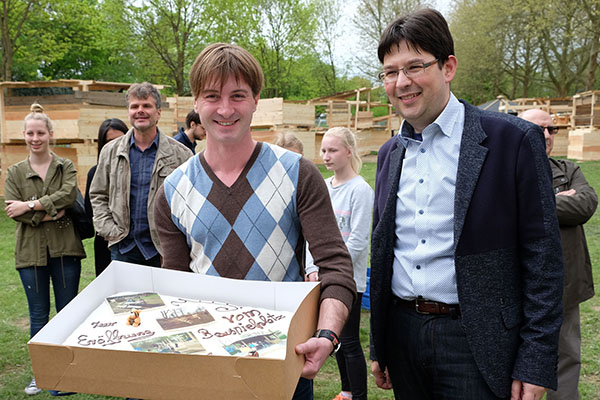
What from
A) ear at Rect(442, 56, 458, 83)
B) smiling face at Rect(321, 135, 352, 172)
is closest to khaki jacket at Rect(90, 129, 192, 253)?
smiling face at Rect(321, 135, 352, 172)

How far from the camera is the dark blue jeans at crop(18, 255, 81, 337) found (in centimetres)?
441

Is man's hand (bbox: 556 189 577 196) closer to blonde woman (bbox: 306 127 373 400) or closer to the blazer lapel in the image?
blonde woman (bbox: 306 127 373 400)

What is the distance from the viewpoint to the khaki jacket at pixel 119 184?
417 cm

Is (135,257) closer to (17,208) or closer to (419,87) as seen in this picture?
(17,208)

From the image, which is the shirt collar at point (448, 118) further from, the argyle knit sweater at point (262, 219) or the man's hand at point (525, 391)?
the man's hand at point (525, 391)

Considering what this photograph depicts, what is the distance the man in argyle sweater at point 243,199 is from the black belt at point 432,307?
0.52m

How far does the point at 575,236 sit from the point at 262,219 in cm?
245

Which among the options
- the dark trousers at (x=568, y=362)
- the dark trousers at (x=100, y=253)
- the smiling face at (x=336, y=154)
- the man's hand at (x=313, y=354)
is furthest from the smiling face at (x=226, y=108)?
the dark trousers at (x=100, y=253)

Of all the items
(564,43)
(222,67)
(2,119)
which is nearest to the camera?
(222,67)

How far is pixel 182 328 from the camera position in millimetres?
1620

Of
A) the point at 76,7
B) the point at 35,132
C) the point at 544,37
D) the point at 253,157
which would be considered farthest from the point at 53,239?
the point at 544,37

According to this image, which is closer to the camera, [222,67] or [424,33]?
[222,67]

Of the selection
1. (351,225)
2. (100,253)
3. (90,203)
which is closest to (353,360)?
(351,225)

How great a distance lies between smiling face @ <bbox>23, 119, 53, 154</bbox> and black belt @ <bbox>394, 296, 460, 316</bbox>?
3669 millimetres
